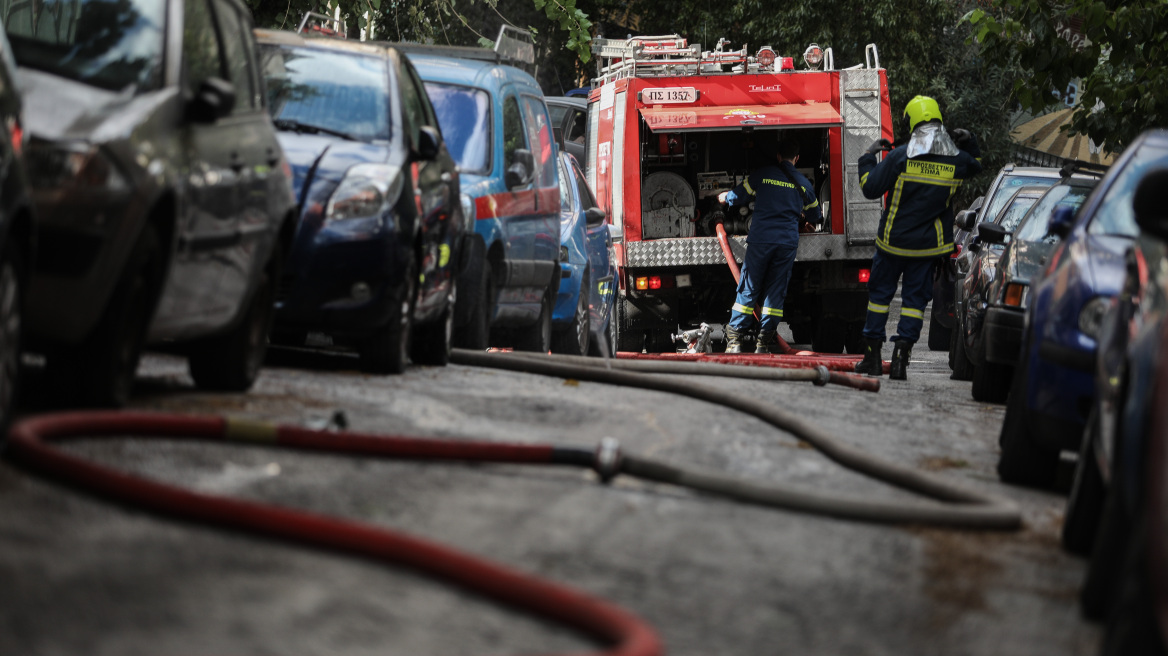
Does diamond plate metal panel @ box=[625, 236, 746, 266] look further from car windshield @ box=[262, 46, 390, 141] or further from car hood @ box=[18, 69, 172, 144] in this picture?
car hood @ box=[18, 69, 172, 144]

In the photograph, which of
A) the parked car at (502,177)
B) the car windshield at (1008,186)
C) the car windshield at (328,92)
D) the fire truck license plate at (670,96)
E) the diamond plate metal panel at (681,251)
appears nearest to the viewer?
the car windshield at (328,92)

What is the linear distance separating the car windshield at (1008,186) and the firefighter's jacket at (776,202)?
6.08 ft

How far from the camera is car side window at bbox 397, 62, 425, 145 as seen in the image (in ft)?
30.5

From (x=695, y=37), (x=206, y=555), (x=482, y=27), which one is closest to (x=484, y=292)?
(x=206, y=555)

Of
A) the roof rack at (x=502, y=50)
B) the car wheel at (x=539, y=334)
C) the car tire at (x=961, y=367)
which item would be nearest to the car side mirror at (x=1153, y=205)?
the roof rack at (x=502, y=50)

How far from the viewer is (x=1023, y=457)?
6.75 m

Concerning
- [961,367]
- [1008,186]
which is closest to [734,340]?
[961,367]

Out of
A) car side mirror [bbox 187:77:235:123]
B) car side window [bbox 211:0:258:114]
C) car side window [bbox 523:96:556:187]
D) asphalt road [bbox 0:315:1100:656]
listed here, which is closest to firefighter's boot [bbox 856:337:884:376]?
car side window [bbox 523:96:556:187]

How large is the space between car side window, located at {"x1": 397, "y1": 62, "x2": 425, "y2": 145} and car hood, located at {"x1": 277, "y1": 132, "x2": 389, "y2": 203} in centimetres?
43

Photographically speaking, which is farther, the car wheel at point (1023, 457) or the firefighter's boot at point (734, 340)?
the firefighter's boot at point (734, 340)

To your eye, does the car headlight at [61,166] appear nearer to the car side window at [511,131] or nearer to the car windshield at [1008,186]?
the car side window at [511,131]

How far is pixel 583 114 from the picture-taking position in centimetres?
2234

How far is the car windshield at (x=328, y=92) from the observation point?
8.98 meters

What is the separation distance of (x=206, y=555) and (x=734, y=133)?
50.0 feet
